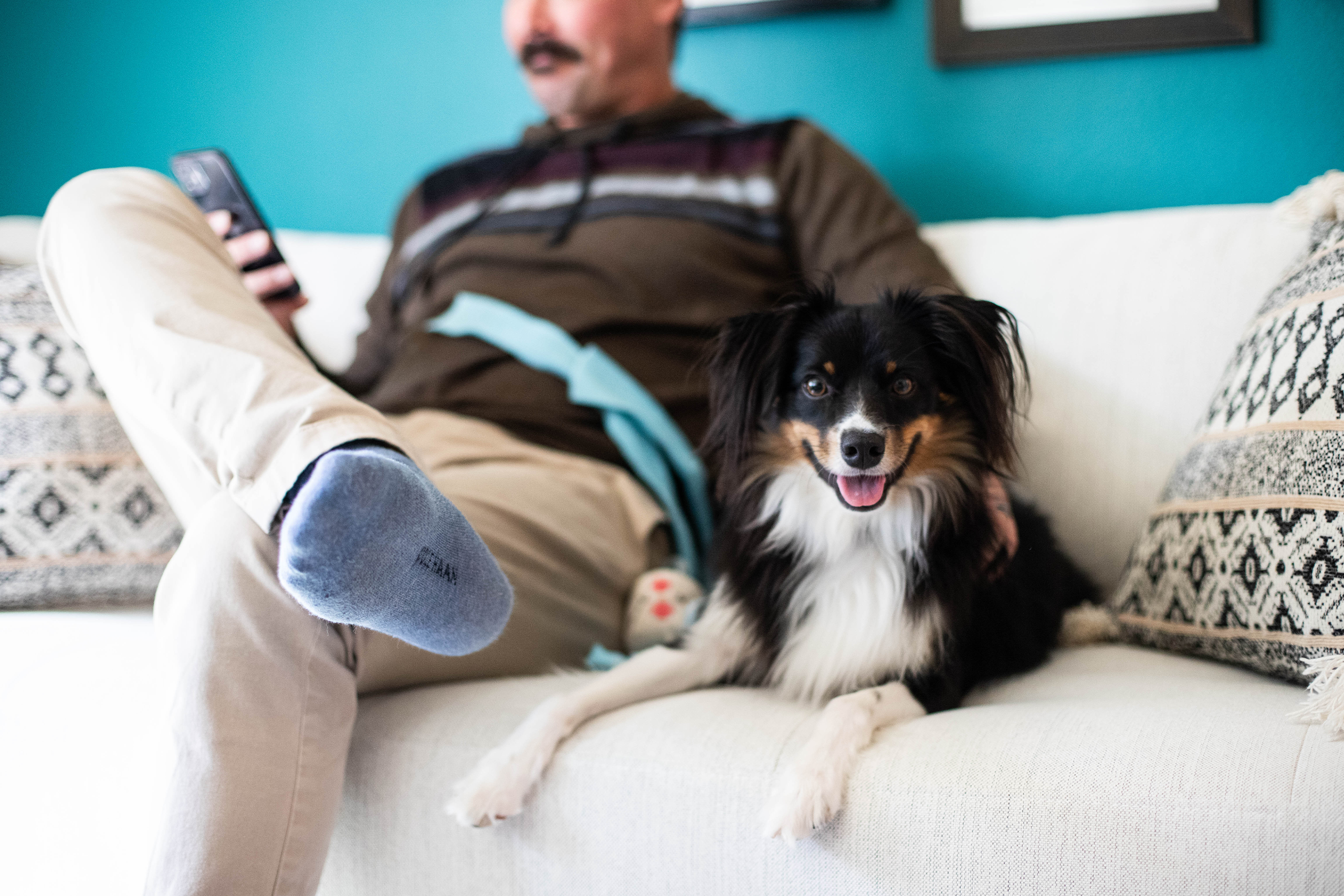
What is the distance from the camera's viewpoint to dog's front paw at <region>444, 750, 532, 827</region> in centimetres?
107

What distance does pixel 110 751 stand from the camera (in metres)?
1.15

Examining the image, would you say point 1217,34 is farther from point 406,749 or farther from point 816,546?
point 406,749

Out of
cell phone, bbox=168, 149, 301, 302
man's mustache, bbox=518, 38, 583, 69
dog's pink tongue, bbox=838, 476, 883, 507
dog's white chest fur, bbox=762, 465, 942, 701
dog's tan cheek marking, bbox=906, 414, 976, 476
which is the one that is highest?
man's mustache, bbox=518, 38, 583, 69

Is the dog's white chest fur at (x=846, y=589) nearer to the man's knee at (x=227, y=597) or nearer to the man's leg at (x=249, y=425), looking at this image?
the man's leg at (x=249, y=425)

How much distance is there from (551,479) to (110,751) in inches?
28.8

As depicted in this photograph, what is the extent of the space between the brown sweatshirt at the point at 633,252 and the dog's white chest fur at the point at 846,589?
0.50 meters

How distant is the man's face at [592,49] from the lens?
2061 mm

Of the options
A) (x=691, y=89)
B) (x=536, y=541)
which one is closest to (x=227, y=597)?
(x=536, y=541)

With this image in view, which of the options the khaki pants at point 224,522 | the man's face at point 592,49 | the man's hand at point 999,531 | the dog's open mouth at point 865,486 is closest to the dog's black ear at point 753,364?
the dog's open mouth at point 865,486

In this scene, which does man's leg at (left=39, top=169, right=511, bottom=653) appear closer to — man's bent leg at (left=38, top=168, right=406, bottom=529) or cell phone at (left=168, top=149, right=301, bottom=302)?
man's bent leg at (left=38, top=168, right=406, bottom=529)

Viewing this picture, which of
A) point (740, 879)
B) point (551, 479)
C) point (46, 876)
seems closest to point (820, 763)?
point (740, 879)

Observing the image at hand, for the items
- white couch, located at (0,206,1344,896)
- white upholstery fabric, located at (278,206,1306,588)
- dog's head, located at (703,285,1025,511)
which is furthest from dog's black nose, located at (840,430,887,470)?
white upholstery fabric, located at (278,206,1306,588)

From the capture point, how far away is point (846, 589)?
1.33 m

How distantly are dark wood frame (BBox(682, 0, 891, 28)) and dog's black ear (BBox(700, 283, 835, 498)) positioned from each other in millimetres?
1139
